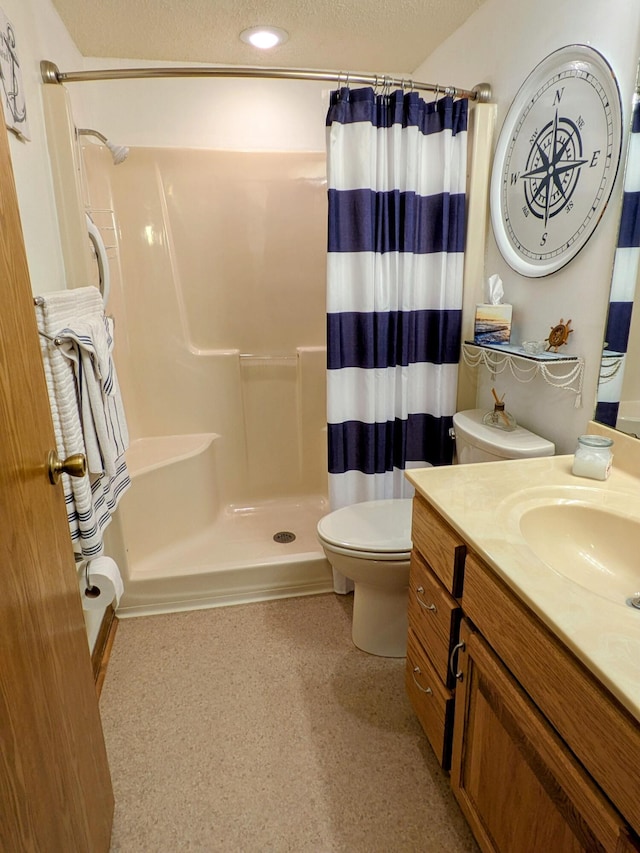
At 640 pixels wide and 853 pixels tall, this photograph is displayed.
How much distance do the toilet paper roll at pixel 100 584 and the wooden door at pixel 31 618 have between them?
42cm

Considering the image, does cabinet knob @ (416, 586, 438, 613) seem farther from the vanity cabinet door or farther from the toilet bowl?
the toilet bowl

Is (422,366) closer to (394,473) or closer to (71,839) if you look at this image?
(394,473)

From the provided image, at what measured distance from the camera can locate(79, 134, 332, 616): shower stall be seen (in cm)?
228

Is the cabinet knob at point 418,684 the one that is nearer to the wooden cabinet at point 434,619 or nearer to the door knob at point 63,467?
the wooden cabinet at point 434,619

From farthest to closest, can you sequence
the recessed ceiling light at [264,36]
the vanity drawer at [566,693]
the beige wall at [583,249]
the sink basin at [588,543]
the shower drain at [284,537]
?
1. the shower drain at [284,537]
2. the recessed ceiling light at [264,36]
3. the beige wall at [583,249]
4. the sink basin at [588,543]
5. the vanity drawer at [566,693]

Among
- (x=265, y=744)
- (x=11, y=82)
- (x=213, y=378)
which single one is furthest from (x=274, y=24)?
(x=265, y=744)

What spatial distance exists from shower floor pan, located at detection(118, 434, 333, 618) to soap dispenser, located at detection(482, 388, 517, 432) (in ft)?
3.15

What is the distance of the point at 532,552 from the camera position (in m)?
0.97

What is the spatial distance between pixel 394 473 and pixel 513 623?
119cm

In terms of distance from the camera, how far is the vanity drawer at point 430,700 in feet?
4.09

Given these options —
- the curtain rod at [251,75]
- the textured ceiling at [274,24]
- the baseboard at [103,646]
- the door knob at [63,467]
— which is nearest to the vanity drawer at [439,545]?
the door knob at [63,467]

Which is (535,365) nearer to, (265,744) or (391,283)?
(391,283)

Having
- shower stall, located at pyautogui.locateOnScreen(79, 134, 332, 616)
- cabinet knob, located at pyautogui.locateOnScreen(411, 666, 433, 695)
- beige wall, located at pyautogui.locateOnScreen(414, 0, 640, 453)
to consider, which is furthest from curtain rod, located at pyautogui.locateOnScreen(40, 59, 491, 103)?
cabinet knob, located at pyautogui.locateOnScreen(411, 666, 433, 695)

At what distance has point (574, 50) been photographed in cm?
137
